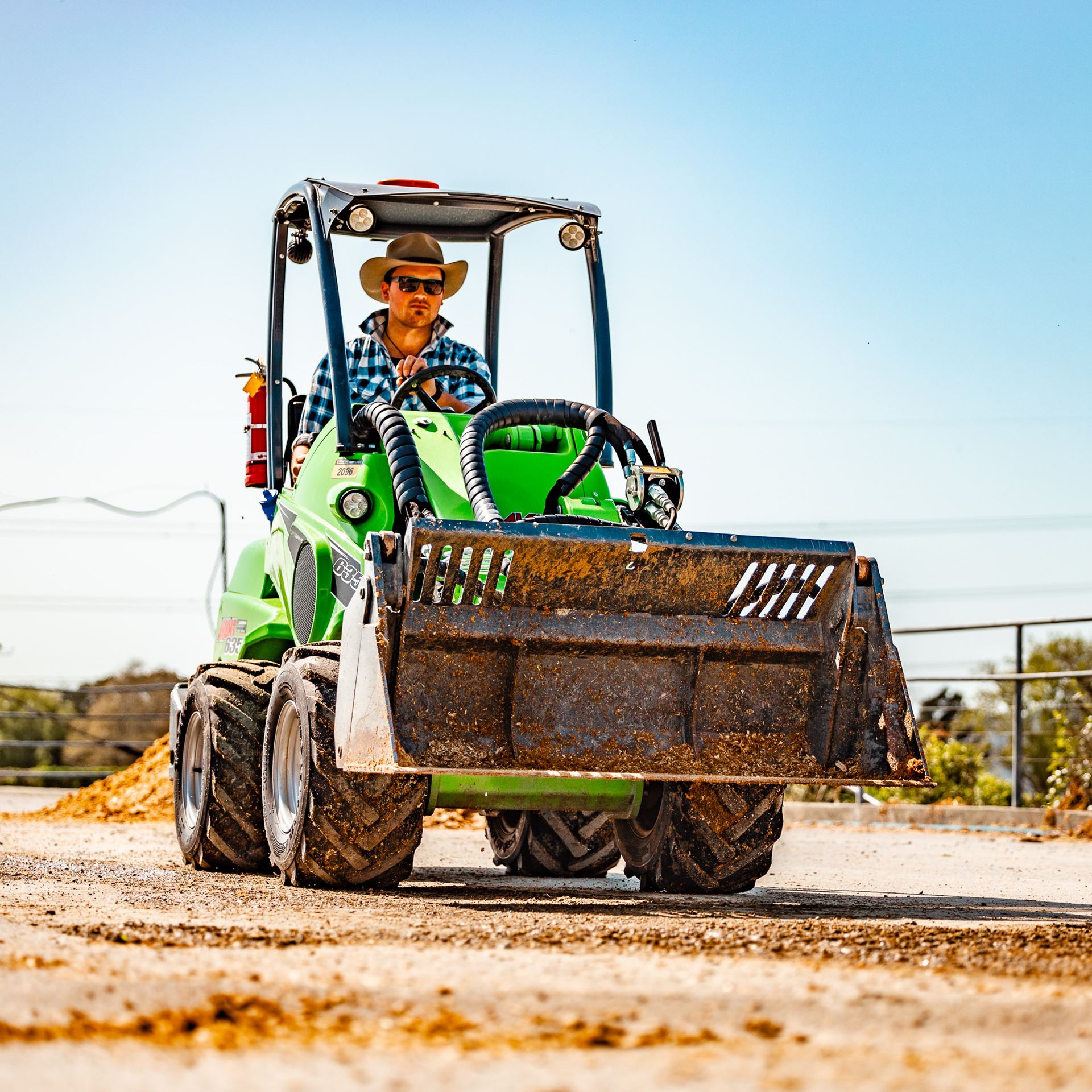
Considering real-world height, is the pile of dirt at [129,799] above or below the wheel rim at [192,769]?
below

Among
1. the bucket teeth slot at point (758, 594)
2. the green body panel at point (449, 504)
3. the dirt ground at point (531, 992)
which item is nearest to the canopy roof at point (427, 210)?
the green body panel at point (449, 504)

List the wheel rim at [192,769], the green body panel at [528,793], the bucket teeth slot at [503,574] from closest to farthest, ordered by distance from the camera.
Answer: the bucket teeth slot at [503,574] → the green body panel at [528,793] → the wheel rim at [192,769]

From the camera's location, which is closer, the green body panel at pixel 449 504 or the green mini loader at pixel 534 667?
the green mini loader at pixel 534 667

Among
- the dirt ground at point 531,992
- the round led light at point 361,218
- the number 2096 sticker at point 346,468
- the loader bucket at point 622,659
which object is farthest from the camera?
the round led light at point 361,218

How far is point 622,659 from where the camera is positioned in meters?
6.13

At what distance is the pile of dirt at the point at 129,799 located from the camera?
1338 cm

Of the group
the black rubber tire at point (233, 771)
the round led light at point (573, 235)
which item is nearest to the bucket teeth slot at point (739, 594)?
the black rubber tire at point (233, 771)

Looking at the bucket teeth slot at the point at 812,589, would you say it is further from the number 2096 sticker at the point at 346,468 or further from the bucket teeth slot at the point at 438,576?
the number 2096 sticker at the point at 346,468

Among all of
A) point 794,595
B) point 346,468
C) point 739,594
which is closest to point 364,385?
point 346,468

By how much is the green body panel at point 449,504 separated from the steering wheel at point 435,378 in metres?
0.14

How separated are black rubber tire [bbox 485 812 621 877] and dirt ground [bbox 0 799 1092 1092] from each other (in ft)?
5.42

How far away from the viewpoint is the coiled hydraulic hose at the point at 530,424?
6.68m

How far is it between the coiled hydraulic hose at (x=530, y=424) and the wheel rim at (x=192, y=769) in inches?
79.8

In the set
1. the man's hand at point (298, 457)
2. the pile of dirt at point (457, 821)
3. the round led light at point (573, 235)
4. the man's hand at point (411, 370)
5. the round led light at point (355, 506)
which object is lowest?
the pile of dirt at point (457, 821)
